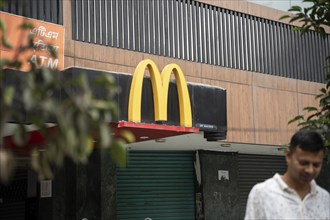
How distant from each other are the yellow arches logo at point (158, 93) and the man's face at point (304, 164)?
242 inches

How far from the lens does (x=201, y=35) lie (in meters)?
12.6

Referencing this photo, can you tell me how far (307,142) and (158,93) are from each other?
6.52 m

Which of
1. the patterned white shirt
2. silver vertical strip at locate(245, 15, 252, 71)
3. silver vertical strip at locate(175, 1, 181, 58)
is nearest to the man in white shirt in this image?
the patterned white shirt

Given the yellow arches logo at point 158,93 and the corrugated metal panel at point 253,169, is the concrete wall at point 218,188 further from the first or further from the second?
the yellow arches logo at point 158,93

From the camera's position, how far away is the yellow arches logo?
932 cm

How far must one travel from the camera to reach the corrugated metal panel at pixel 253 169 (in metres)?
14.6

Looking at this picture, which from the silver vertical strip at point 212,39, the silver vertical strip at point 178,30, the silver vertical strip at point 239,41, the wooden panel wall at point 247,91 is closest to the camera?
the wooden panel wall at point 247,91

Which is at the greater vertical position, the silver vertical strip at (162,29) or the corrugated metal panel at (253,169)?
the silver vertical strip at (162,29)

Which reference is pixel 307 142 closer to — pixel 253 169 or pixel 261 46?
pixel 261 46

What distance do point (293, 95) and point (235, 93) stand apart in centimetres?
194

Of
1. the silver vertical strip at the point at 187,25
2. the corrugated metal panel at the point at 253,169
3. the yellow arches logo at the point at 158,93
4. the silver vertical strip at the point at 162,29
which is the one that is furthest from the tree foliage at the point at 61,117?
the corrugated metal panel at the point at 253,169

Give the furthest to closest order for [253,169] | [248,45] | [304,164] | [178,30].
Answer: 1. [253,169]
2. [248,45]
3. [178,30]
4. [304,164]

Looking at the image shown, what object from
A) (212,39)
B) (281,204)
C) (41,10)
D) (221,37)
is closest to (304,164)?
(281,204)

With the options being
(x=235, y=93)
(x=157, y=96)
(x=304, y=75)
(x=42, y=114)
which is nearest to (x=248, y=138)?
(x=235, y=93)
